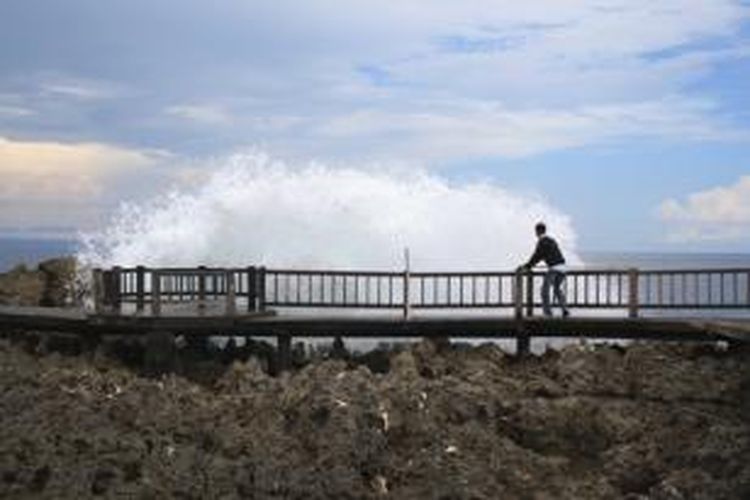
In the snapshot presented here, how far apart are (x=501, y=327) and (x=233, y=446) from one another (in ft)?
23.1

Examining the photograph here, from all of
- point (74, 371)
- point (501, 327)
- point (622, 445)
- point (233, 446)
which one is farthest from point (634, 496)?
point (74, 371)

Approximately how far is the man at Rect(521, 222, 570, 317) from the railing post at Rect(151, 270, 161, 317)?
6.33 meters

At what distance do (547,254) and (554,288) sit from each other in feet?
1.96

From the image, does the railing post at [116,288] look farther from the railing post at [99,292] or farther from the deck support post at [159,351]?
the deck support post at [159,351]

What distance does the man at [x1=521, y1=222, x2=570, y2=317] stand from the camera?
2530 centimetres

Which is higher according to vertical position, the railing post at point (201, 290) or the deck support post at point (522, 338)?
the railing post at point (201, 290)

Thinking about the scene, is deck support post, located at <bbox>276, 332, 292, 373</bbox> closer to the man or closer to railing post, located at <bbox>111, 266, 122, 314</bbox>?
railing post, located at <bbox>111, 266, 122, 314</bbox>

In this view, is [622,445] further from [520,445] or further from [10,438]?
[10,438]

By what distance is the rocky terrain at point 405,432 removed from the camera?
17.7 m

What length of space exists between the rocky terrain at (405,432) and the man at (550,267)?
280 cm

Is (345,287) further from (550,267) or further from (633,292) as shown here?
(633,292)

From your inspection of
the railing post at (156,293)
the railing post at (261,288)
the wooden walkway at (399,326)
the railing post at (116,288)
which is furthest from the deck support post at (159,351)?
the railing post at (261,288)

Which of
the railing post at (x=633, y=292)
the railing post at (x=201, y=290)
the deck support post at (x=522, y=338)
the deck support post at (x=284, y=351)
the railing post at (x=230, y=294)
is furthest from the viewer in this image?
the railing post at (x=201, y=290)

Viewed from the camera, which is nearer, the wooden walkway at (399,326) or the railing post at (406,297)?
the wooden walkway at (399,326)
